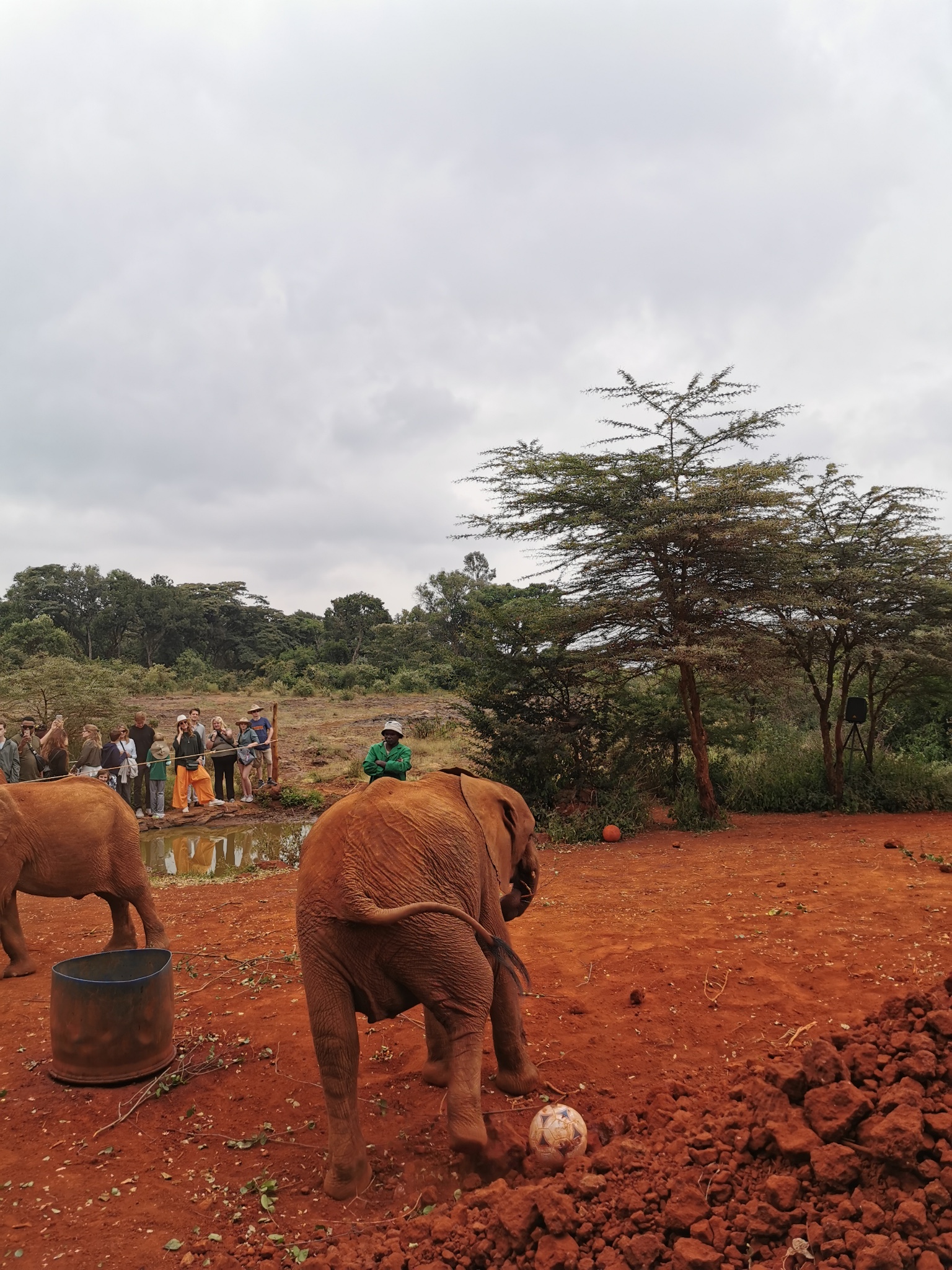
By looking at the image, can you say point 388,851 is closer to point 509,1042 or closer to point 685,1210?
point 509,1042

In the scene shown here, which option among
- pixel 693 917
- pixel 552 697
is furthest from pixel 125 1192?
pixel 552 697

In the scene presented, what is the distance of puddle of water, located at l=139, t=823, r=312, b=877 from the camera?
1137cm

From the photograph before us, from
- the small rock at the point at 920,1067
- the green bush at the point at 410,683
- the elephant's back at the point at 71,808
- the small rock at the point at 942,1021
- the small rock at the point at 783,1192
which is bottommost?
the small rock at the point at 783,1192

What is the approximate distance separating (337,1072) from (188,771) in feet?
38.9

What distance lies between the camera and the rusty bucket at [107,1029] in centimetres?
420

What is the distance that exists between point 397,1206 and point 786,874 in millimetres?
6339

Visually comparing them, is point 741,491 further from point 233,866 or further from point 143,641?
point 143,641

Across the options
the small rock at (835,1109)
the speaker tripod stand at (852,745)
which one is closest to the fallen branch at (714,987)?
the small rock at (835,1109)

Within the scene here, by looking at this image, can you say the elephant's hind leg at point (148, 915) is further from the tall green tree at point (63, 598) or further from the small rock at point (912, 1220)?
the tall green tree at point (63, 598)

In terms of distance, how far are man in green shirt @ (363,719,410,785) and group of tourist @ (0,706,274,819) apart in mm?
5459

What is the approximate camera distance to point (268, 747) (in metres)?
16.0

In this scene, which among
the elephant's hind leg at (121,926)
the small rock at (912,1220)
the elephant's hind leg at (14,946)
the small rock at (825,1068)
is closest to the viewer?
the small rock at (912,1220)

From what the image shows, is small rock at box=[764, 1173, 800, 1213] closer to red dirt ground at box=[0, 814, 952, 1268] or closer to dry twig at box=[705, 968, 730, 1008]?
red dirt ground at box=[0, 814, 952, 1268]

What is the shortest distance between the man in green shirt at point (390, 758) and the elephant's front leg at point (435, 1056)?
274cm
